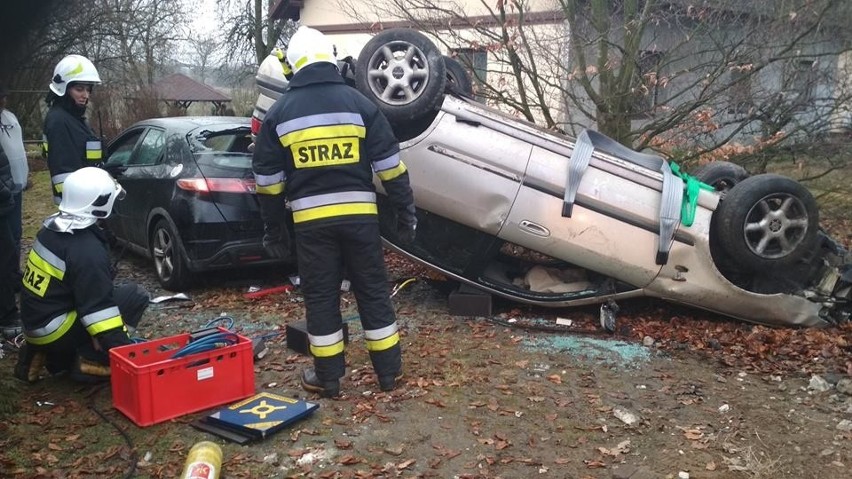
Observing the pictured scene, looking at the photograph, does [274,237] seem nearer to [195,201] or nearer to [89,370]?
[89,370]

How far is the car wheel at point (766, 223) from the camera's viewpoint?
4.97 m

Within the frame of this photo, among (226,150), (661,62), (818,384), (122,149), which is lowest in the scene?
(818,384)

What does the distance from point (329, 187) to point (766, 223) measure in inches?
123

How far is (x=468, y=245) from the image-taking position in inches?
216

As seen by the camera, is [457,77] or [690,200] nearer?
[690,200]

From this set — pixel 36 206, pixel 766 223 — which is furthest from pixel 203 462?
pixel 36 206

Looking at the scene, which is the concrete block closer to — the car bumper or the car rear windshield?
the car bumper

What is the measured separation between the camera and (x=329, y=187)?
396 centimetres

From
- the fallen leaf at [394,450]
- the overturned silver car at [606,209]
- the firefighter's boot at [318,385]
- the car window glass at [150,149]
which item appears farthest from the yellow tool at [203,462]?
the car window glass at [150,149]

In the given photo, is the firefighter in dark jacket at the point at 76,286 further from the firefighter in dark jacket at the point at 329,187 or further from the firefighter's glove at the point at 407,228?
the firefighter's glove at the point at 407,228

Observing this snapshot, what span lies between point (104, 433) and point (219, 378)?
2.05 ft

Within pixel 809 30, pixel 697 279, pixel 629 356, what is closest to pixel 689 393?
pixel 629 356

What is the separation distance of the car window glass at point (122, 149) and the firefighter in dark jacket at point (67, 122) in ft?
4.96

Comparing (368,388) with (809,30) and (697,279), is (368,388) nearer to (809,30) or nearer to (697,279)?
(697,279)
